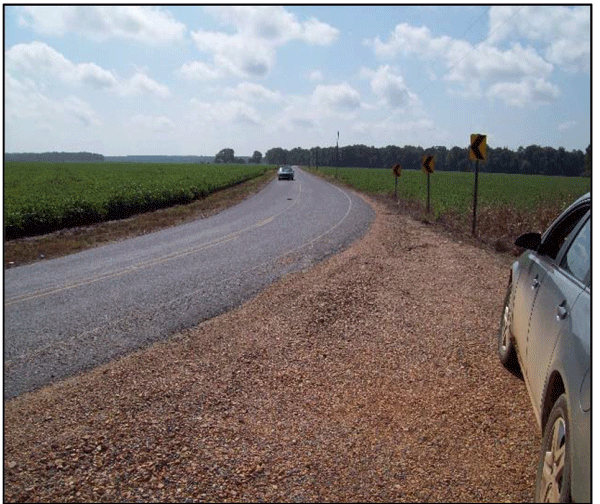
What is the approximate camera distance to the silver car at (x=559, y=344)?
2217mm

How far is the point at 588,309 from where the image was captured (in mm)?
2555

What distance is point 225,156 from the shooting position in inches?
7111

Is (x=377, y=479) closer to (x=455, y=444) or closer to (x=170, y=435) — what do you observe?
(x=455, y=444)

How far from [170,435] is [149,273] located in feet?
22.9

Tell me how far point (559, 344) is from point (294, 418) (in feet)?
6.82

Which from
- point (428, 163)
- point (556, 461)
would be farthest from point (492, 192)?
point (556, 461)

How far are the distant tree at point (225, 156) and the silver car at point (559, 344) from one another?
17745 centimetres

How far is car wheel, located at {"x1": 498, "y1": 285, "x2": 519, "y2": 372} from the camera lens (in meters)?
4.82

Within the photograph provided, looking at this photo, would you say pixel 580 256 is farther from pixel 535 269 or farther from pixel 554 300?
pixel 535 269

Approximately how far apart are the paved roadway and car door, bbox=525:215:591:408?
4351mm

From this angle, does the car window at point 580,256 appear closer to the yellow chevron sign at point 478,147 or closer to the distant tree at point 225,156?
the yellow chevron sign at point 478,147

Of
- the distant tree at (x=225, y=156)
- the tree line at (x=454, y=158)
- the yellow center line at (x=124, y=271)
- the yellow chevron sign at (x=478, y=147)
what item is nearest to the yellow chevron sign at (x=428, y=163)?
the tree line at (x=454, y=158)

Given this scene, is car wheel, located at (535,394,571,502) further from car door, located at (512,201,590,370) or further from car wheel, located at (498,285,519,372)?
car wheel, located at (498,285,519,372)

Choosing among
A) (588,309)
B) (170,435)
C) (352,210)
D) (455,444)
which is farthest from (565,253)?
(352,210)
